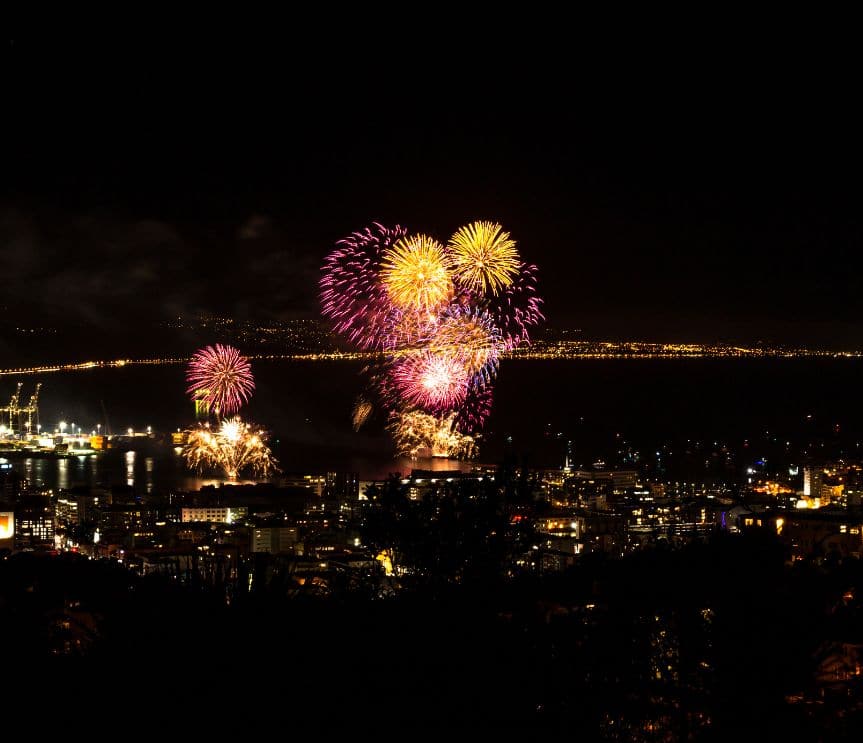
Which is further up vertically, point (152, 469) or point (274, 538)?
point (152, 469)

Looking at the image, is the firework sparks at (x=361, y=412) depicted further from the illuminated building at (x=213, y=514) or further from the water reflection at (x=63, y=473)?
the illuminated building at (x=213, y=514)

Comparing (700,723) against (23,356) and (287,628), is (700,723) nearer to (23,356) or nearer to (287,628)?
(287,628)

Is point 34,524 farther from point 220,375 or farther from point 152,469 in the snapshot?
point 152,469

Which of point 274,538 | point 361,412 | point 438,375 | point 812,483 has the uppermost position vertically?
point 361,412

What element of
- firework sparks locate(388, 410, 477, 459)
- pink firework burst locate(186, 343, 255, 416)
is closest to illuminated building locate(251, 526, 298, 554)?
pink firework burst locate(186, 343, 255, 416)

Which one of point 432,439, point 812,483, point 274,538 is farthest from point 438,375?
point 432,439

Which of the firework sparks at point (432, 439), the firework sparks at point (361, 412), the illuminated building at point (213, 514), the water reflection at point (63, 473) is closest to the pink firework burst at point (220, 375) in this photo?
the illuminated building at point (213, 514)
